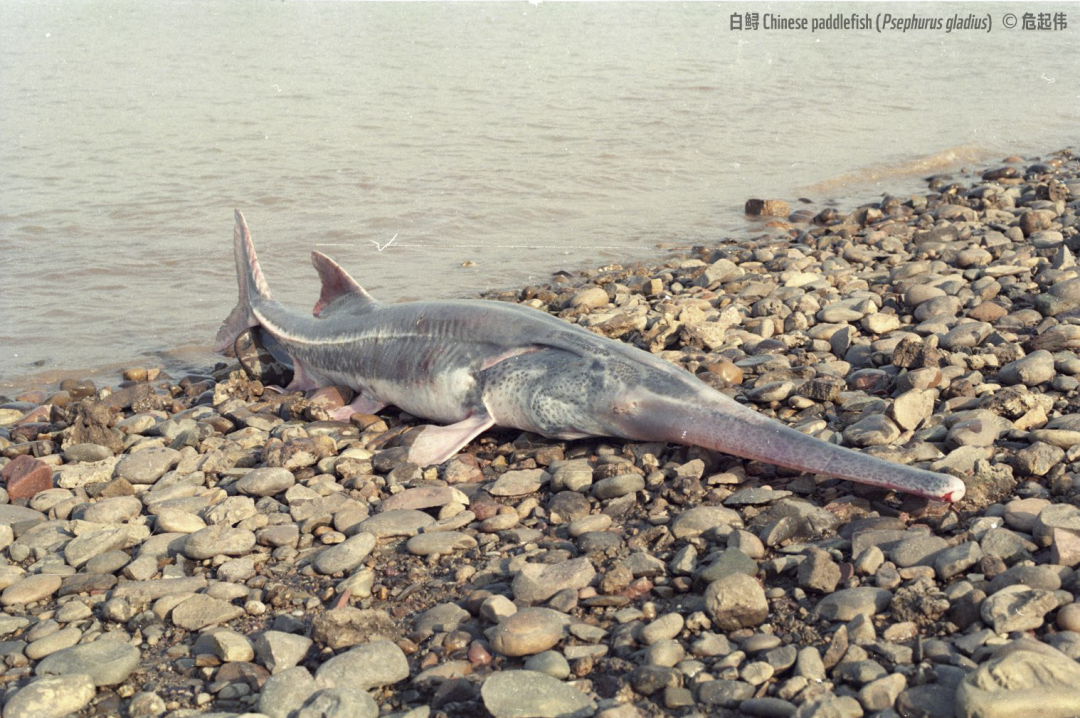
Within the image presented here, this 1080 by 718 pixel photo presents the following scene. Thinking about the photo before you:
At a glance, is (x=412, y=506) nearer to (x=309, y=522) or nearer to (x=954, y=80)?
(x=309, y=522)

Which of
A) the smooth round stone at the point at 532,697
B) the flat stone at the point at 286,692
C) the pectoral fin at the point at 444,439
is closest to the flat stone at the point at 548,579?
the smooth round stone at the point at 532,697

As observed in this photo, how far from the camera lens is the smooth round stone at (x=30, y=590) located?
4.46 metres

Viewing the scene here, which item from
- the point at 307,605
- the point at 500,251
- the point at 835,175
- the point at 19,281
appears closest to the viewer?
the point at 307,605

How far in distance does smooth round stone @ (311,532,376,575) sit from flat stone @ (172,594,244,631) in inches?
17.2

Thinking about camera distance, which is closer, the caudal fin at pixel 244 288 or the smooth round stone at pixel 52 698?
the smooth round stone at pixel 52 698

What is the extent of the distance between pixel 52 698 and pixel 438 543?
5.51ft

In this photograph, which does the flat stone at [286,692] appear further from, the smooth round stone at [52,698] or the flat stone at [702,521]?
the flat stone at [702,521]

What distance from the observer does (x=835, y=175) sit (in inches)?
628

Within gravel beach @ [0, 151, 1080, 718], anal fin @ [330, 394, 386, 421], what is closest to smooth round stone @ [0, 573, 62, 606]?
gravel beach @ [0, 151, 1080, 718]

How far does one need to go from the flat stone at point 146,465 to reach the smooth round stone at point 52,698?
238 cm

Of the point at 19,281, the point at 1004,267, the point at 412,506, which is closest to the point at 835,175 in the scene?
the point at 1004,267

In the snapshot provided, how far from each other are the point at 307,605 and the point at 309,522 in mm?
799

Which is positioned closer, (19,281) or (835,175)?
(19,281)

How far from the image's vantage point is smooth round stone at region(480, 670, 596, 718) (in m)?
3.27
